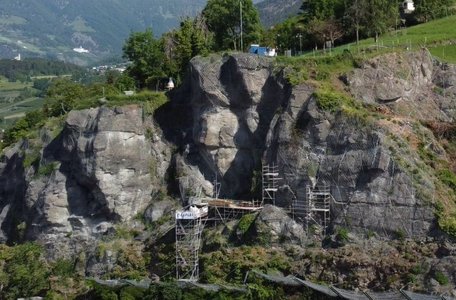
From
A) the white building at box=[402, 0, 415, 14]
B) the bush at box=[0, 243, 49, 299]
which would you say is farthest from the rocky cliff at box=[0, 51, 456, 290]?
the white building at box=[402, 0, 415, 14]

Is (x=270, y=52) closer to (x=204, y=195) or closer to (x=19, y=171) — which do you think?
(x=204, y=195)

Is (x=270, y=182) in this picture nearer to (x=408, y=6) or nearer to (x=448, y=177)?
(x=448, y=177)

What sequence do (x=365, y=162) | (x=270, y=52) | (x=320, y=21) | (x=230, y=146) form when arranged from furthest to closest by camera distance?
1. (x=320, y=21)
2. (x=270, y=52)
3. (x=230, y=146)
4. (x=365, y=162)

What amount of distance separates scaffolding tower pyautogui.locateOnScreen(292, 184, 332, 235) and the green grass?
11.7 metres

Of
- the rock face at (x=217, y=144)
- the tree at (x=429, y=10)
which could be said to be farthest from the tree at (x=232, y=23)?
the tree at (x=429, y=10)

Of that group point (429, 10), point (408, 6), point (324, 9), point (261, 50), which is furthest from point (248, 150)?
point (429, 10)

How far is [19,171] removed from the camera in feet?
178

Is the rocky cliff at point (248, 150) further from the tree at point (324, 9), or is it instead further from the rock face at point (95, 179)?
the tree at point (324, 9)

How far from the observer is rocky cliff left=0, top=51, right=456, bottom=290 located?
40.3 m

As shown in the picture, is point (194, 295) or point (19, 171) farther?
point (19, 171)

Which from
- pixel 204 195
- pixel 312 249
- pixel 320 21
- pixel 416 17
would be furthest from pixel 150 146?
pixel 416 17

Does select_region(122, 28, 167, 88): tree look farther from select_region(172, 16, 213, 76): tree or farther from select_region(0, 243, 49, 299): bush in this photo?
select_region(0, 243, 49, 299): bush

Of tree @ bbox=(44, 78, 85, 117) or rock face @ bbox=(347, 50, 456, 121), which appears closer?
rock face @ bbox=(347, 50, 456, 121)

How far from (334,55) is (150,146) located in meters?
13.8
